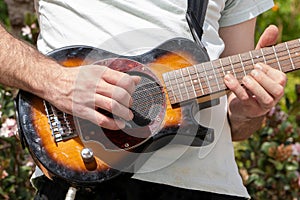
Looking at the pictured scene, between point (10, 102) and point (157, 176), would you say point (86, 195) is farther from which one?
point (10, 102)

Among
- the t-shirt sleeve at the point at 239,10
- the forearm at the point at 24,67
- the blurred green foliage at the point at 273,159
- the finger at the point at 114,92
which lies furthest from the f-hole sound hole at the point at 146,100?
the blurred green foliage at the point at 273,159

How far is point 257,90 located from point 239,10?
379 mm

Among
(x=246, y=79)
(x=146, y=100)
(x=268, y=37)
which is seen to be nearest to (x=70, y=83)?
(x=146, y=100)

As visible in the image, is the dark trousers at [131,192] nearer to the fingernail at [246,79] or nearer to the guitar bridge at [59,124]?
the guitar bridge at [59,124]

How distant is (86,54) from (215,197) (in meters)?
0.52

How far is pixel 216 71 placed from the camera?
1921 mm

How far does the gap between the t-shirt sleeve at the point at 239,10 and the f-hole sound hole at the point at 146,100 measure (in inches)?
13.9

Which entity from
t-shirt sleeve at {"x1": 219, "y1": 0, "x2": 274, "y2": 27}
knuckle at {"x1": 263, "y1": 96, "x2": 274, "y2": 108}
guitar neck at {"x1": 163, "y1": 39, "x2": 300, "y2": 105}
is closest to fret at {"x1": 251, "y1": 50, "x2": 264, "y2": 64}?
guitar neck at {"x1": 163, "y1": 39, "x2": 300, "y2": 105}

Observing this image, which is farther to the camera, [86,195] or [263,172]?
[263,172]

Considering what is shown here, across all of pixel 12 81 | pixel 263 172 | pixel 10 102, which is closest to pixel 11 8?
pixel 10 102

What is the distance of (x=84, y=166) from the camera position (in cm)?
185

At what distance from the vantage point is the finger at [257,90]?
1.84 metres

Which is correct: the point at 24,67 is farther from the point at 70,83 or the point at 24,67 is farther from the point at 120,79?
the point at 120,79

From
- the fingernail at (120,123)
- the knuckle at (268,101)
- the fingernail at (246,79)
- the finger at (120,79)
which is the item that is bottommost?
the fingernail at (120,123)
